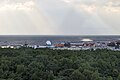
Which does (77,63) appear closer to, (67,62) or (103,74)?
(67,62)

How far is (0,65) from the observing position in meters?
35.4

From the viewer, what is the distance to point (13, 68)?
3525cm

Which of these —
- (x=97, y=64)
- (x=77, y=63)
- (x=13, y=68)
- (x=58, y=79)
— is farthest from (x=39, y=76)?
(x=97, y=64)

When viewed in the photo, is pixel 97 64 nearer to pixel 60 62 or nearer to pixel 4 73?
pixel 60 62

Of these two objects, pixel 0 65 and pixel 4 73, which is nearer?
pixel 4 73

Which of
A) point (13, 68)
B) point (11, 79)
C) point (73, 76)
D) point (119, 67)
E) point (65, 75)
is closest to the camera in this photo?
point (11, 79)

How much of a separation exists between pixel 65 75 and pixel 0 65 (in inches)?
349

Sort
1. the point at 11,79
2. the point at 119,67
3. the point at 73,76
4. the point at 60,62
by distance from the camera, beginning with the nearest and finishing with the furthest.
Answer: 1. the point at 11,79
2. the point at 73,76
3. the point at 60,62
4. the point at 119,67

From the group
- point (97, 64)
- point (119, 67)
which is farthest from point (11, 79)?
point (119, 67)

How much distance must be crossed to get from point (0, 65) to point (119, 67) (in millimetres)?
16943

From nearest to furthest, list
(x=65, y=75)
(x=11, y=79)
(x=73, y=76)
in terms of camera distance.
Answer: (x=11, y=79)
(x=73, y=76)
(x=65, y=75)

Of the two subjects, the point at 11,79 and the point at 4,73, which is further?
the point at 4,73

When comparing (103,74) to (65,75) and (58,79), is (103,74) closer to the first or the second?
(65,75)

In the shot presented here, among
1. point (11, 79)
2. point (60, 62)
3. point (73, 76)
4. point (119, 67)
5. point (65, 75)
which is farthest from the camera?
point (119, 67)
